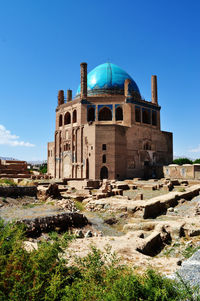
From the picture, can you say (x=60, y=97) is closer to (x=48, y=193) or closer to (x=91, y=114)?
Result: (x=91, y=114)

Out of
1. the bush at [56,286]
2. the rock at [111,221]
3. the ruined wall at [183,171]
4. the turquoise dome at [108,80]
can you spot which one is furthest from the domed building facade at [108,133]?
the bush at [56,286]

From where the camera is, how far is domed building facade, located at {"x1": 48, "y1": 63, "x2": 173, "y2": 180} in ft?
102

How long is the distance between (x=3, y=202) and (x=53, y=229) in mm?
4901

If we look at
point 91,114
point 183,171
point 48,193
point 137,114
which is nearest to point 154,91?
point 137,114

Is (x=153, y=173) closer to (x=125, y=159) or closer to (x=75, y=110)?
(x=125, y=159)

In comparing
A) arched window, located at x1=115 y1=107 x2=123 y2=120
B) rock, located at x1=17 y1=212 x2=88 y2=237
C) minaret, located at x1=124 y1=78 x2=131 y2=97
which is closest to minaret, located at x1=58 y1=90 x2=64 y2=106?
arched window, located at x1=115 y1=107 x2=123 y2=120

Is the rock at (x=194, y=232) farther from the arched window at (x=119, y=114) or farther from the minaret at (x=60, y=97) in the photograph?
the minaret at (x=60, y=97)

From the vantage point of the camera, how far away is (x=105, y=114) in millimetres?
37156

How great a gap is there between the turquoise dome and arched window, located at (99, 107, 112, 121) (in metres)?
2.78

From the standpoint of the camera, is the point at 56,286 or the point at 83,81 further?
the point at 83,81

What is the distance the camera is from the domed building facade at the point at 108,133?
102 ft

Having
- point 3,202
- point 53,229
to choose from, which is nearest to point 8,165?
point 3,202

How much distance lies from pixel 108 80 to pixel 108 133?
437 inches

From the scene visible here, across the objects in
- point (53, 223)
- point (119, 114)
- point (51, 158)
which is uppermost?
point (119, 114)
